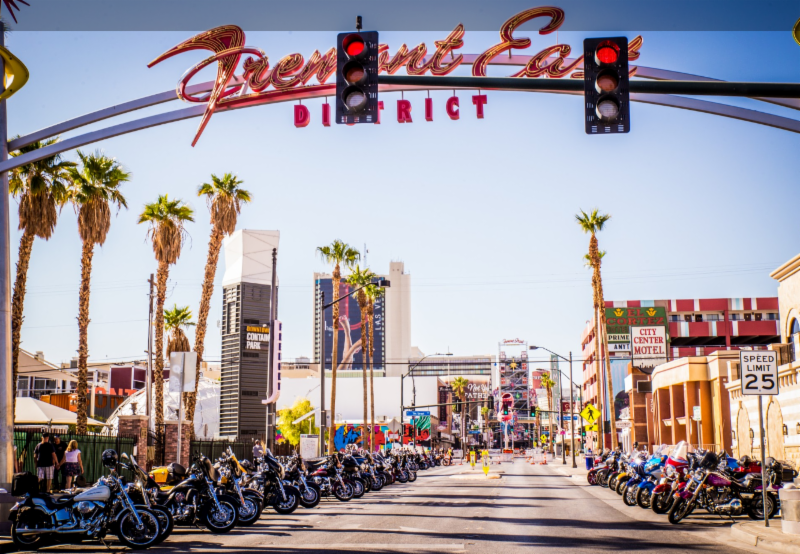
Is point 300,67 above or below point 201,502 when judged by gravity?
above

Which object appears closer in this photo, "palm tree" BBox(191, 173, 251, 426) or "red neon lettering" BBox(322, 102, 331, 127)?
"red neon lettering" BBox(322, 102, 331, 127)

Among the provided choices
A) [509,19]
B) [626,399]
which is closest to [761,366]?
[509,19]

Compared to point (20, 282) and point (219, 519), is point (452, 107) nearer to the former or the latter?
point (219, 519)

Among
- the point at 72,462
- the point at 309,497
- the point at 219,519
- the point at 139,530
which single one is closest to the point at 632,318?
the point at 309,497

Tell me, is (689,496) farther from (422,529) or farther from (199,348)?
(199,348)

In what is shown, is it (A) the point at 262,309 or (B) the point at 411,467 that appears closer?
(B) the point at 411,467

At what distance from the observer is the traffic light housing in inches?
362

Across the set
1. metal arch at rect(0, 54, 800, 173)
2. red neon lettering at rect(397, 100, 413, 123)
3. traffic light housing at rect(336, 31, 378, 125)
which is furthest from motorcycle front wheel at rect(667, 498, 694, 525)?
traffic light housing at rect(336, 31, 378, 125)

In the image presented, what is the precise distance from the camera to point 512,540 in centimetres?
1328

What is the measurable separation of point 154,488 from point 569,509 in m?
10.4

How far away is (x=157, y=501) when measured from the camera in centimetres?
1445

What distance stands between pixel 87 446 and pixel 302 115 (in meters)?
A: 13.1

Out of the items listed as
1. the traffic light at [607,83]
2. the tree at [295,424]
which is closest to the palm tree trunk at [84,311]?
the traffic light at [607,83]

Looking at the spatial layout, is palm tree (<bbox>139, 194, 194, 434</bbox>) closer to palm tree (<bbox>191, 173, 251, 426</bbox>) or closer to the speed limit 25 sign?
palm tree (<bbox>191, 173, 251, 426</bbox>)
